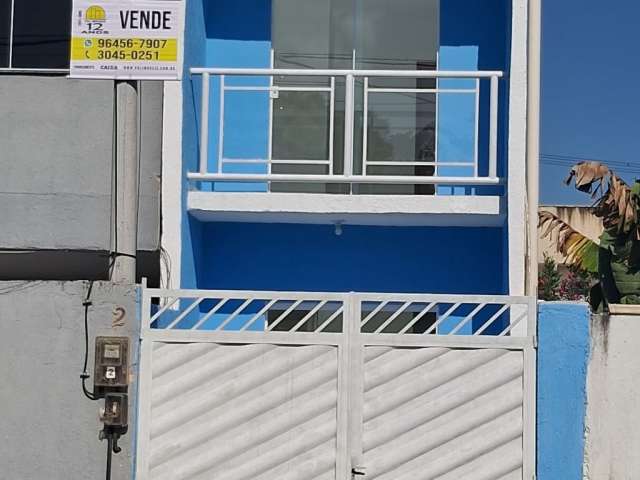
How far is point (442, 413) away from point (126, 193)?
273 centimetres

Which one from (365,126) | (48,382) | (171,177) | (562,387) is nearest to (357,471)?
(562,387)

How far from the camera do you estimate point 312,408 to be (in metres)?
6.93

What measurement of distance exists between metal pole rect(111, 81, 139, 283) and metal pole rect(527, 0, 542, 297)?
3.43 meters

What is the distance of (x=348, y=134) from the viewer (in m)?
8.65

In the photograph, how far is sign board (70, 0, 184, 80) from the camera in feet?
22.5

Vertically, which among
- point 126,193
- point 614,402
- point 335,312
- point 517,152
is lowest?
point 614,402

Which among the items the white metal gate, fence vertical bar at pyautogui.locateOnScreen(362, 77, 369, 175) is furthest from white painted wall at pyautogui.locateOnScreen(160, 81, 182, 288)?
fence vertical bar at pyautogui.locateOnScreen(362, 77, 369, 175)

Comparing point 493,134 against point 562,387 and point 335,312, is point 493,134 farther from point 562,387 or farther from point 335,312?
point 562,387

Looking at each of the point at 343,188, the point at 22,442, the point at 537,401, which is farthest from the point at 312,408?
the point at 343,188

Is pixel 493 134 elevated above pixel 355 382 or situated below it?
above

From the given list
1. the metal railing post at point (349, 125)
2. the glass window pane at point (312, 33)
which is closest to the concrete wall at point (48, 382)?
the metal railing post at point (349, 125)

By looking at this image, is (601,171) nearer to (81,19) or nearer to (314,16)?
(314,16)

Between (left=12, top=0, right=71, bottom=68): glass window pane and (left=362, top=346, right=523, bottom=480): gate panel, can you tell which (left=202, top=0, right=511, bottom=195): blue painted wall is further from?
(left=362, top=346, right=523, bottom=480): gate panel

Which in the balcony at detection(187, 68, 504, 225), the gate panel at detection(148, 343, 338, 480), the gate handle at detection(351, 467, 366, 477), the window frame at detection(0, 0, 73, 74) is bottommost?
the gate handle at detection(351, 467, 366, 477)
